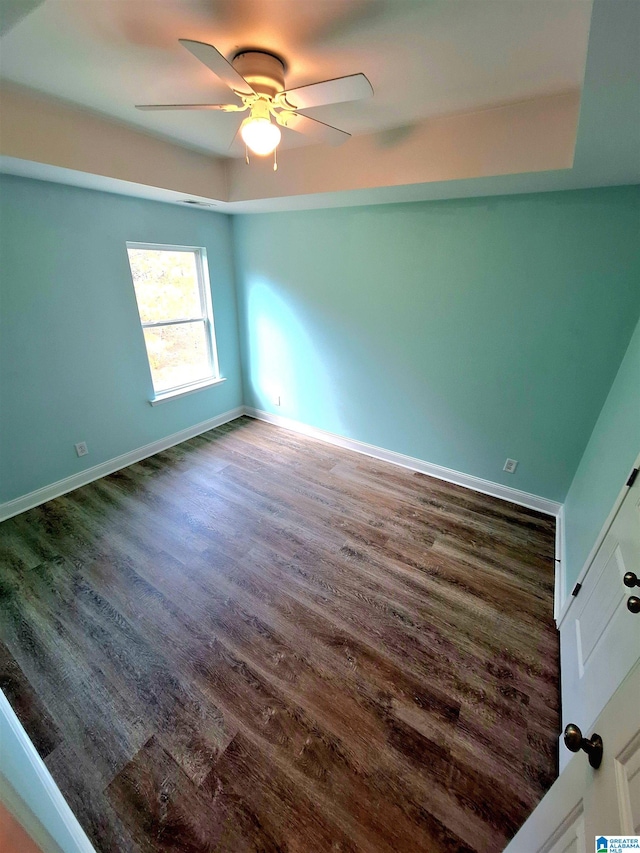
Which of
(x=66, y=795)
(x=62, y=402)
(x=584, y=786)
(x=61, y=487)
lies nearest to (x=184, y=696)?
(x=66, y=795)

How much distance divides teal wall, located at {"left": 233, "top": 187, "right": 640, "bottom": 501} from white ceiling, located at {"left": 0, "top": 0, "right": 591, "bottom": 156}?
80 centimetres

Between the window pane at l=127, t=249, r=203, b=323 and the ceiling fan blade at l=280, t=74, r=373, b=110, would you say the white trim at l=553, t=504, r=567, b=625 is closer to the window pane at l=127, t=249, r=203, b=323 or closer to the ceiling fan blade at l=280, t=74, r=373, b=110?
the ceiling fan blade at l=280, t=74, r=373, b=110

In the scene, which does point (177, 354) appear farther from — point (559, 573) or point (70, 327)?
point (559, 573)

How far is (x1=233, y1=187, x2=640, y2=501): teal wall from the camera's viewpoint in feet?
6.88

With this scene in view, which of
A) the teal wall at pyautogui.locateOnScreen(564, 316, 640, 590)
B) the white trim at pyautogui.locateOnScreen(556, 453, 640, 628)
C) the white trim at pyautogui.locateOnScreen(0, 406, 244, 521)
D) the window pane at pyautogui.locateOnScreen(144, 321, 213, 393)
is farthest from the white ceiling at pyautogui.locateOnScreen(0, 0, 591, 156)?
the white trim at pyautogui.locateOnScreen(0, 406, 244, 521)

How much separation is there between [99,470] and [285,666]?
2415 millimetres

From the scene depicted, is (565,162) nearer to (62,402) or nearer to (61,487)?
(62,402)

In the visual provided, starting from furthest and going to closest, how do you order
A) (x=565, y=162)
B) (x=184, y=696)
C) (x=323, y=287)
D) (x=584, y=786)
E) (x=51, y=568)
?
1. (x=323, y=287)
2. (x=51, y=568)
3. (x=565, y=162)
4. (x=184, y=696)
5. (x=584, y=786)

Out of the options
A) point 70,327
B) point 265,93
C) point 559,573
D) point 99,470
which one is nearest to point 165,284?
point 70,327

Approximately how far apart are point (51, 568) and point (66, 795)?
1.27 metres

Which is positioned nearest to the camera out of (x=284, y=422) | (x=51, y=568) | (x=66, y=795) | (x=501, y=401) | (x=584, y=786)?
(x=584, y=786)

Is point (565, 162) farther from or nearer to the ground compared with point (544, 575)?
farther from the ground

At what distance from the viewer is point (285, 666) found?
1.61 m

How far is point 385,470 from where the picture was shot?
10.5 ft
